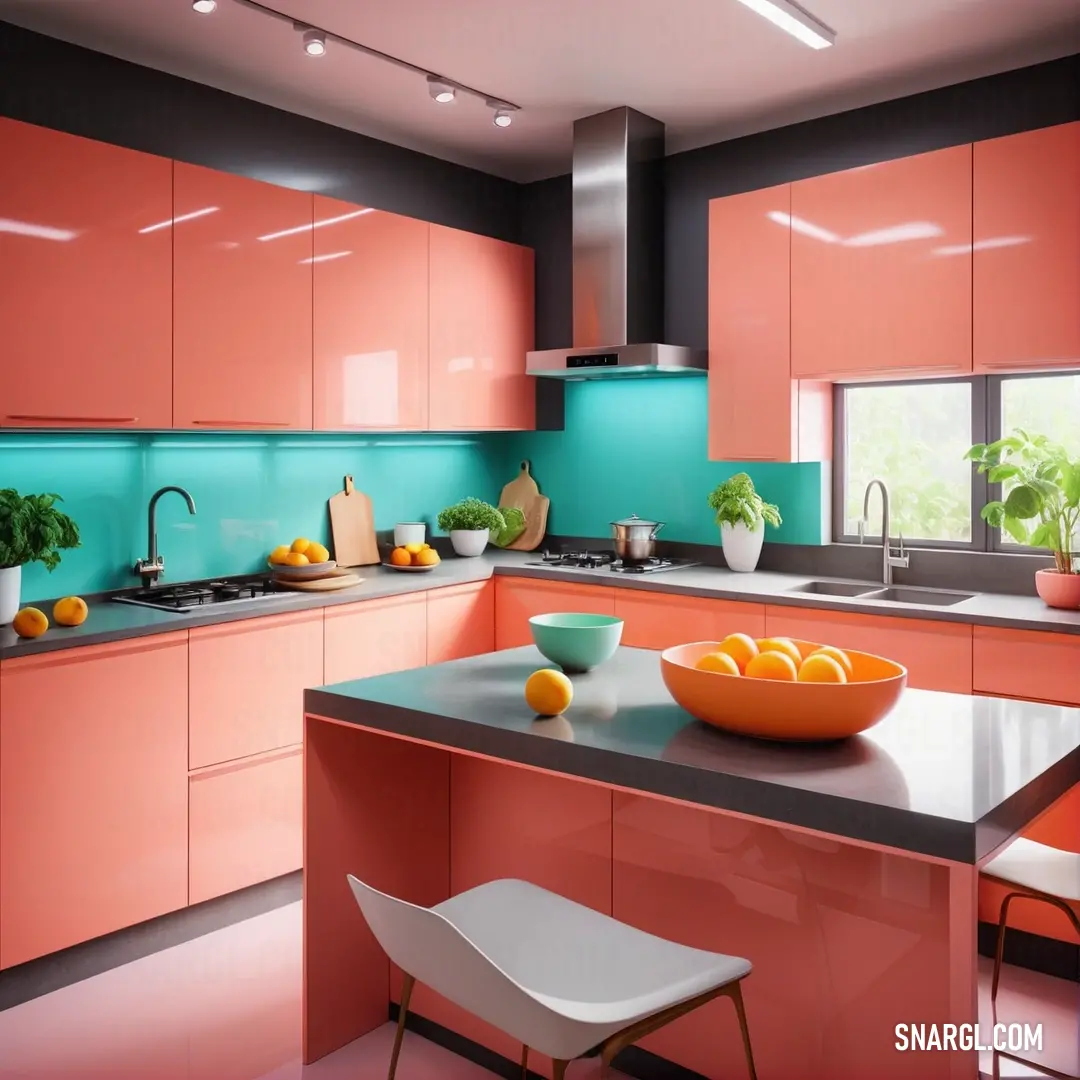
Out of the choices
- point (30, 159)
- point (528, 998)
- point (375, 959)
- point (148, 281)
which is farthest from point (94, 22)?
point (528, 998)

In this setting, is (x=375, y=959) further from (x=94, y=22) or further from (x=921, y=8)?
(x=921, y=8)

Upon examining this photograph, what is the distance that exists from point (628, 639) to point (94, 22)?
267cm

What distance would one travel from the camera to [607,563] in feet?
14.3

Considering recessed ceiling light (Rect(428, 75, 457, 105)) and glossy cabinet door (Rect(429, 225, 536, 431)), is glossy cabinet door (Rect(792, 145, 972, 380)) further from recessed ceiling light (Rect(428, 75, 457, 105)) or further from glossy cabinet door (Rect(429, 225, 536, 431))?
glossy cabinet door (Rect(429, 225, 536, 431))

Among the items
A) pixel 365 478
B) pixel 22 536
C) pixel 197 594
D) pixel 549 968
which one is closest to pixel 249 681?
pixel 197 594

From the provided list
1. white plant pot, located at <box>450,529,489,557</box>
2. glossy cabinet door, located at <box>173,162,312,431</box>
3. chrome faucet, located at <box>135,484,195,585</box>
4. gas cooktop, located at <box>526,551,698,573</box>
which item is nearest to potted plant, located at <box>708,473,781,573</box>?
gas cooktop, located at <box>526,551,698,573</box>

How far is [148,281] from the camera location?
3.21 m

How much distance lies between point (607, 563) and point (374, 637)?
3.72ft

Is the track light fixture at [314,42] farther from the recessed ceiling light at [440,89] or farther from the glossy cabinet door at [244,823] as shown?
the glossy cabinet door at [244,823]

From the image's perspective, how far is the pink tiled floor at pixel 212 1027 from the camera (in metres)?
2.37

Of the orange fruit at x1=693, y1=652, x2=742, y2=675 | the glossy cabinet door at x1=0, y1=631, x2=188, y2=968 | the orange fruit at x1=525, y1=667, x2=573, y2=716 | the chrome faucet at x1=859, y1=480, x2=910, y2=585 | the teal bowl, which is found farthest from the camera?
the chrome faucet at x1=859, y1=480, x2=910, y2=585

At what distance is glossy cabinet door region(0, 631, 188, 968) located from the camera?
2684 millimetres

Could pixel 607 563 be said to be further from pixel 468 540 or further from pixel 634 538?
pixel 468 540

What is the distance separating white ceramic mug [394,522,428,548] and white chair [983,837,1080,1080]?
114 inches
